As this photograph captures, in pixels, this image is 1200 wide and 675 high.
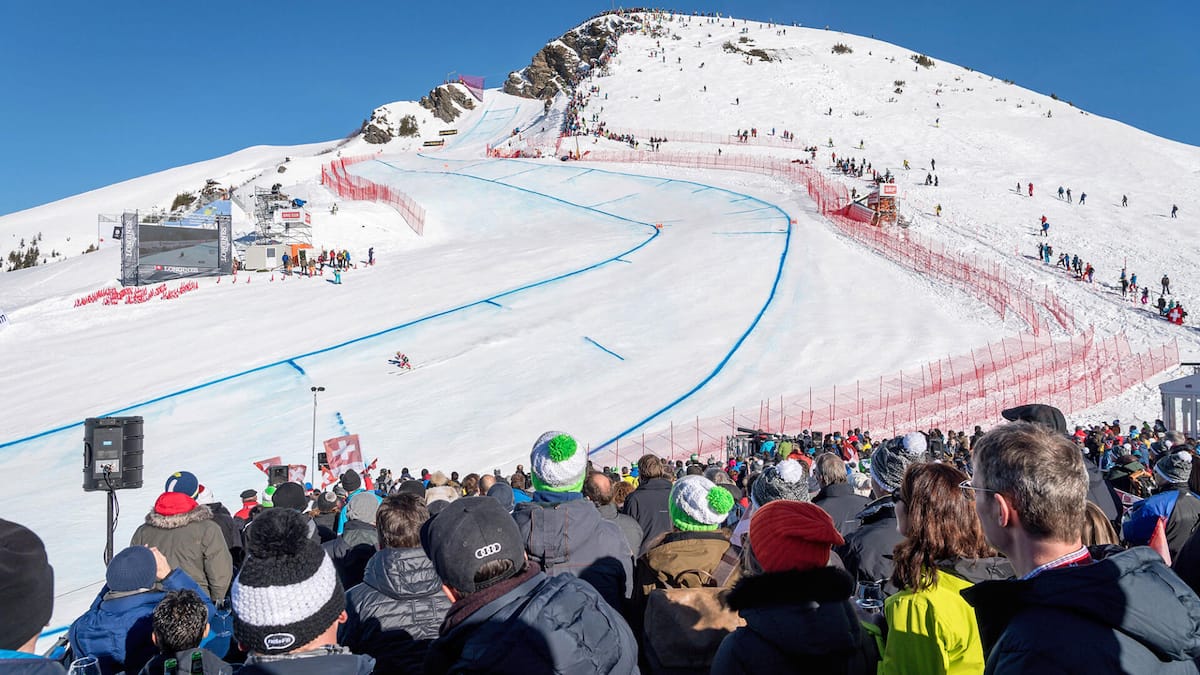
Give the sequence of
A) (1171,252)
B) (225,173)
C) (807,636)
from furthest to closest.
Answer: (225,173), (1171,252), (807,636)

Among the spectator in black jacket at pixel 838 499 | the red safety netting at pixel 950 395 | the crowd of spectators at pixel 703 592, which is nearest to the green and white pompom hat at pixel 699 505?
the crowd of spectators at pixel 703 592

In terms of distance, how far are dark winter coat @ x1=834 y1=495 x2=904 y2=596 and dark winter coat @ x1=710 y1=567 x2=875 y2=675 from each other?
1.12m

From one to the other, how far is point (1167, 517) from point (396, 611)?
3287 mm

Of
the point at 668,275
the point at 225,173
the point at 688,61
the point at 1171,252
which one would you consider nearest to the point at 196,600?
the point at 668,275

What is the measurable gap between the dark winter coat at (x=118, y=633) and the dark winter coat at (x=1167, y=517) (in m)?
3.95

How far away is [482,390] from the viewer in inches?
715

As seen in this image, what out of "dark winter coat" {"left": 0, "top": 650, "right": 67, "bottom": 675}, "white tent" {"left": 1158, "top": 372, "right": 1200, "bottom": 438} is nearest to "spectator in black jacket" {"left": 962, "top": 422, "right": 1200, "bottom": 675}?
"dark winter coat" {"left": 0, "top": 650, "right": 67, "bottom": 675}

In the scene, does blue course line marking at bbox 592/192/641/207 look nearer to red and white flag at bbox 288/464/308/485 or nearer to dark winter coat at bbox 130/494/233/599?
red and white flag at bbox 288/464/308/485

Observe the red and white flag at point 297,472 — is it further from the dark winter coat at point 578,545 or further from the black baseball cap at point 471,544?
the black baseball cap at point 471,544

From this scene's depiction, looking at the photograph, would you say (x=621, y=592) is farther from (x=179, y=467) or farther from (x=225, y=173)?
(x=225, y=173)

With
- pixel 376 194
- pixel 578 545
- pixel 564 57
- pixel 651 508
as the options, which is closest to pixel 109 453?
pixel 651 508

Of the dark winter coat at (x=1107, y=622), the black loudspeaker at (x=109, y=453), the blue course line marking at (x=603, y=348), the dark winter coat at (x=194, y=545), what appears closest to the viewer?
the dark winter coat at (x=1107, y=622)

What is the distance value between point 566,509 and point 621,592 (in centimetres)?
41

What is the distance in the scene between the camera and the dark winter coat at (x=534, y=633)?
2.07 meters
